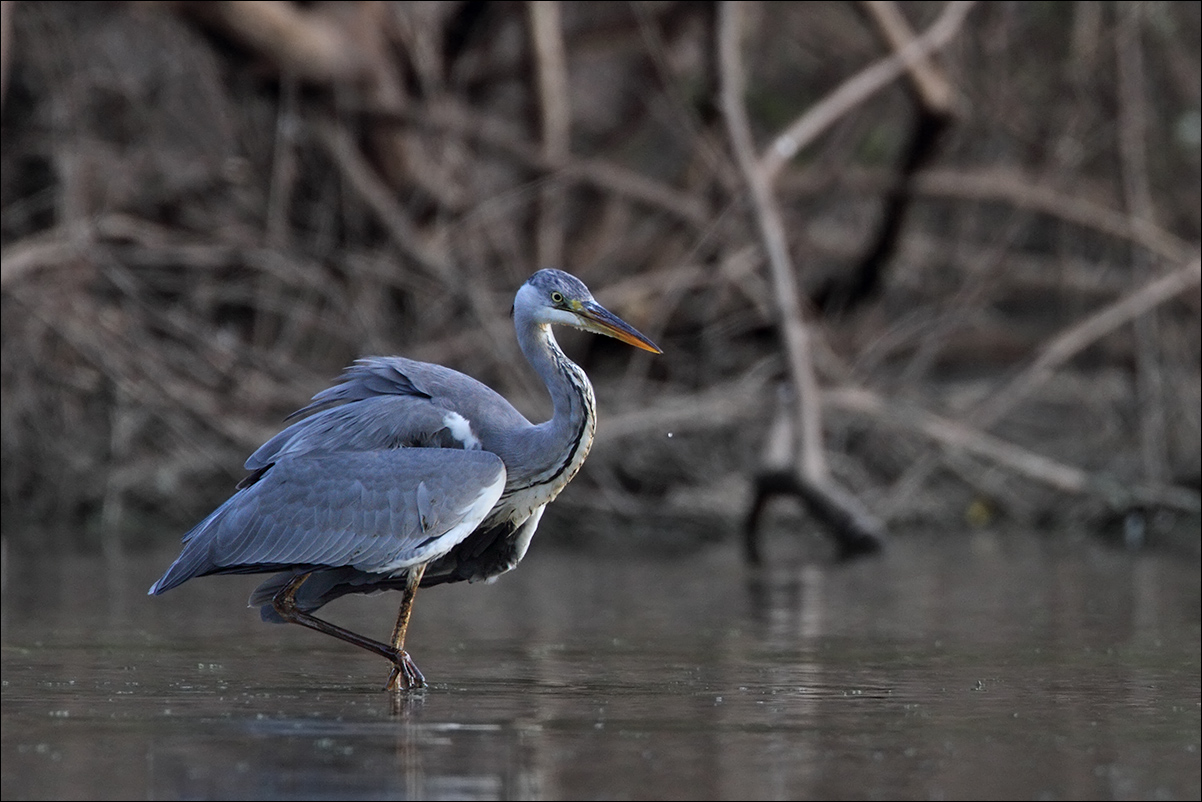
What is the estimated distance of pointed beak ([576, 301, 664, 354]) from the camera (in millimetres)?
6086

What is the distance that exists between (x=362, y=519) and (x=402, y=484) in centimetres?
17

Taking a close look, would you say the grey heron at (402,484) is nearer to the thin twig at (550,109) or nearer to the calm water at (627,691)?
the calm water at (627,691)

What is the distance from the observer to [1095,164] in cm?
1499

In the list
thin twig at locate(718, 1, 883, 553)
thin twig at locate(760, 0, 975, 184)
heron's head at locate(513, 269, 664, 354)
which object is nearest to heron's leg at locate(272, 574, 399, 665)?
heron's head at locate(513, 269, 664, 354)

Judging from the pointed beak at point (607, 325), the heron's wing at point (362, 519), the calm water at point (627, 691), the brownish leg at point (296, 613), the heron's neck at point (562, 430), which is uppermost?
the pointed beak at point (607, 325)

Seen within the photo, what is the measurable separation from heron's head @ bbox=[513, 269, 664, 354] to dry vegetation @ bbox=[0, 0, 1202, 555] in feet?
13.9

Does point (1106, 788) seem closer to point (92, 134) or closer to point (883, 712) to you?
point (883, 712)

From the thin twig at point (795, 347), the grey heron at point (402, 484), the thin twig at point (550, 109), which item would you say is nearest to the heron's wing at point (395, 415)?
the grey heron at point (402, 484)

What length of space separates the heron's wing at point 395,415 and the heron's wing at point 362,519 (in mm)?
154

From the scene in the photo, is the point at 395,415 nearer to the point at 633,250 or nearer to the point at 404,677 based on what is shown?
the point at 404,677

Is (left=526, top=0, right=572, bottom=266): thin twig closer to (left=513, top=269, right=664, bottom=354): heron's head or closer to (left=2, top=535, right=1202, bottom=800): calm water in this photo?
(left=2, top=535, right=1202, bottom=800): calm water

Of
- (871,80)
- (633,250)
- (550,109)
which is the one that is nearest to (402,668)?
(871,80)

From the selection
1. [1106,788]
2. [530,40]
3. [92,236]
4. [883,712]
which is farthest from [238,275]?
[1106,788]

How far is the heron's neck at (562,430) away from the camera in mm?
6000
